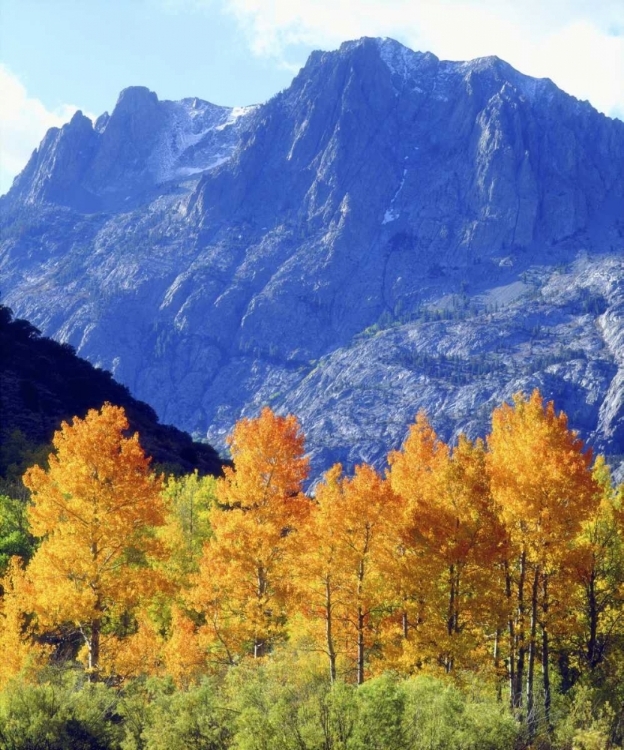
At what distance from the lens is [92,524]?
32.0 m

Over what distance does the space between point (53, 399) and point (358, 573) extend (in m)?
74.1

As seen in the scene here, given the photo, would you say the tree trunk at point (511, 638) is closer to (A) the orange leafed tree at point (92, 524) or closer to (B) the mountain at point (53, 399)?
(A) the orange leafed tree at point (92, 524)

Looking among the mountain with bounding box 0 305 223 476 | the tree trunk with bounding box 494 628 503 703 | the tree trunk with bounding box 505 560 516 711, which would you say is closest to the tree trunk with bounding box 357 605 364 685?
the tree trunk with bounding box 494 628 503 703

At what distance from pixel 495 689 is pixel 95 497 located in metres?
17.3

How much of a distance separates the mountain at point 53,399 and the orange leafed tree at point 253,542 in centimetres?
4690

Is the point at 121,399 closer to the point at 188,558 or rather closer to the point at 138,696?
the point at 188,558

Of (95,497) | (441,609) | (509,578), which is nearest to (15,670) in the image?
(95,497)

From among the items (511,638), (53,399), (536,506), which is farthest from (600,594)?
(53,399)

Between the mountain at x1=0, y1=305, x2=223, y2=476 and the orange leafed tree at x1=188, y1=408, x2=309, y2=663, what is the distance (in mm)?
46896

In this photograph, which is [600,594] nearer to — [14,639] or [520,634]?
[520,634]

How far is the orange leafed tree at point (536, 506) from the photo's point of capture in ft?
105

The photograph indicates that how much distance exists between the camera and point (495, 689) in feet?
111

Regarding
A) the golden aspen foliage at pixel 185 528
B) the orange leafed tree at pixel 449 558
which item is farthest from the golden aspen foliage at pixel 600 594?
the golden aspen foliage at pixel 185 528

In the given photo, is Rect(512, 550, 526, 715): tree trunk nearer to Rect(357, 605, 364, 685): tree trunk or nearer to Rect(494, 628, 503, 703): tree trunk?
Rect(494, 628, 503, 703): tree trunk
